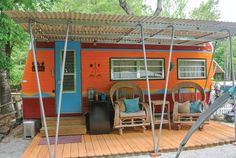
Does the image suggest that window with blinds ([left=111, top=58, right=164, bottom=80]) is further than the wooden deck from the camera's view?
Yes

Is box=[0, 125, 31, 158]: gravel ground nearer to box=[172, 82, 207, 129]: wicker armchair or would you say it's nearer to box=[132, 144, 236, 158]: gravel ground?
box=[132, 144, 236, 158]: gravel ground

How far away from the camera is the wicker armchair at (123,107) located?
553 centimetres

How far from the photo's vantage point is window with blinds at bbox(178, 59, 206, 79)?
7.31m

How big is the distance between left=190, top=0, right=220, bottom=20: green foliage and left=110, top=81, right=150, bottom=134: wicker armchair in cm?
1543

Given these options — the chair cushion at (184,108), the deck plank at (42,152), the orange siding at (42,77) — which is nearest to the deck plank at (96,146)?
the deck plank at (42,152)

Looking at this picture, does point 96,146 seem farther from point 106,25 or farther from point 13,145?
point 106,25

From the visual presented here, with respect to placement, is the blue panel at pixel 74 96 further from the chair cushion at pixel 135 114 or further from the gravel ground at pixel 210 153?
the gravel ground at pixel 210 153

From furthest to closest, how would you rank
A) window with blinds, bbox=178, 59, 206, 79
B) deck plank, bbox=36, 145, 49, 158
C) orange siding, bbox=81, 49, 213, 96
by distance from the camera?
window with blinds, bbox=178, 59, 206, 79
orange siding, bbox=81, 49, 213, 96
deck plank, bbox=36, 145, 49, 158

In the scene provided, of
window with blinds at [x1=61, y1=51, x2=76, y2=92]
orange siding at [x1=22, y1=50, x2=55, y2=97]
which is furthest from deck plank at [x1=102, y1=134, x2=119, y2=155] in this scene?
orange siding at [x1=22, y1=50, x2=55, y2=97]

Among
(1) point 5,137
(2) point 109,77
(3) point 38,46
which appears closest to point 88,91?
(2) point 109,77

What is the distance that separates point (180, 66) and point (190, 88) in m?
0.81

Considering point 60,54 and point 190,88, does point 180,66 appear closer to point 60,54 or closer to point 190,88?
point 190,88

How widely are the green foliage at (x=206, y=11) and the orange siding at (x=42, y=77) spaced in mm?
16631

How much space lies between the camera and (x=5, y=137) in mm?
5785
